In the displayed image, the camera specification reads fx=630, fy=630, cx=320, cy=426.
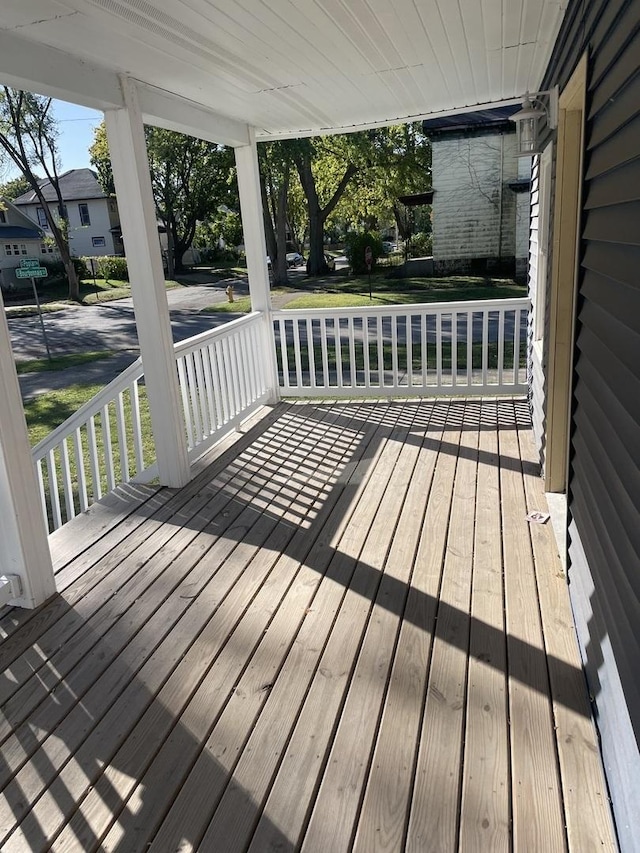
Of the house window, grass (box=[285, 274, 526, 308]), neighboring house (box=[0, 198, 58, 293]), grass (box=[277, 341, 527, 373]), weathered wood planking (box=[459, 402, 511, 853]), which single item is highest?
the house window

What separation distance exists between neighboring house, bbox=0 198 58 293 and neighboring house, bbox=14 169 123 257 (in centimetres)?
373

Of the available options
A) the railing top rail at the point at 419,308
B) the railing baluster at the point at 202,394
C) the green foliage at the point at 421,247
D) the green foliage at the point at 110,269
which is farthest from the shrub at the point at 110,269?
the railing baluster at the point at 202,394

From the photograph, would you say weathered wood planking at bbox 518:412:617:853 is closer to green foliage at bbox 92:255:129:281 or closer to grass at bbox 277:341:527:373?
grass at bbox 277:341:527:373

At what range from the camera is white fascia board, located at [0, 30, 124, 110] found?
2.60m

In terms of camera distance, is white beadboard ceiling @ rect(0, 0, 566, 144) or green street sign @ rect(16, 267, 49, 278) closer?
white beadboard ceiling @ rect(0, 0, 566, 144)

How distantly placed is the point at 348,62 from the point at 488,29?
751 millimetres

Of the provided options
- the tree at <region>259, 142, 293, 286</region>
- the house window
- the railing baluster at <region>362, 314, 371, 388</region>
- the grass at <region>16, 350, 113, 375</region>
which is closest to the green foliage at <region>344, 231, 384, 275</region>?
the tree at <region>259, 142, 293, 286</region>

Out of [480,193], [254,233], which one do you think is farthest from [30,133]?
[254,233]

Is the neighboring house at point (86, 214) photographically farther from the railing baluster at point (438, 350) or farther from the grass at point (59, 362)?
the railing baluster at point (438, 350)

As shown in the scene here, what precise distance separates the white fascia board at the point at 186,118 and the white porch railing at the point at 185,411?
54.6 inches

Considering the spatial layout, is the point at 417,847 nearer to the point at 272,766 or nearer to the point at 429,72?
the point at 272,766

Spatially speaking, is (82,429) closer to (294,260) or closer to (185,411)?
(185,411)

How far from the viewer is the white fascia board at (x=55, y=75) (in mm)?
2600

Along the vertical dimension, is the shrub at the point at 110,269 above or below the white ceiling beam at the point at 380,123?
below
